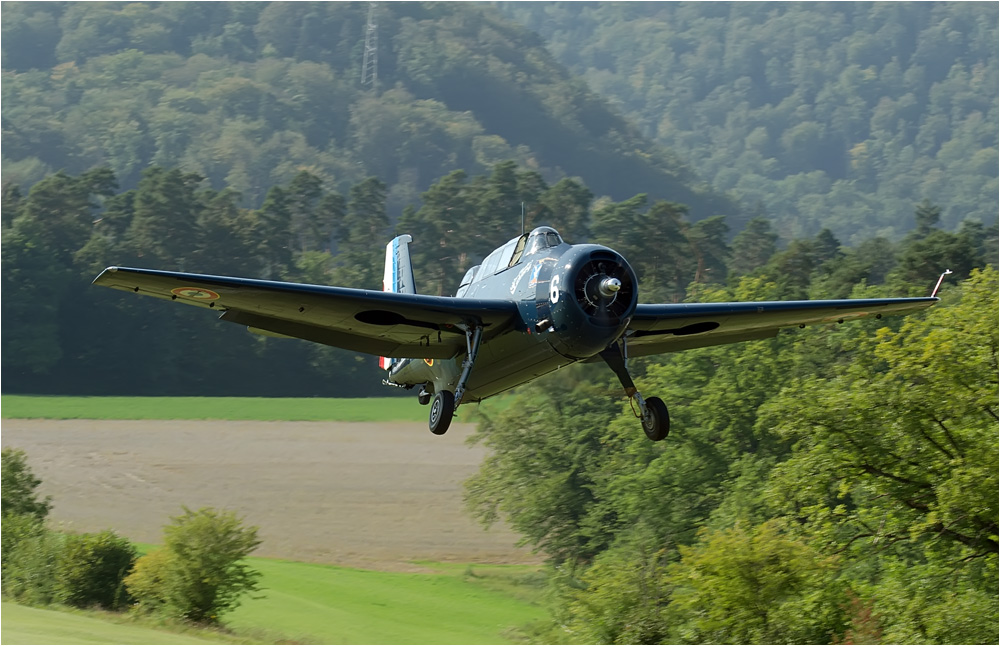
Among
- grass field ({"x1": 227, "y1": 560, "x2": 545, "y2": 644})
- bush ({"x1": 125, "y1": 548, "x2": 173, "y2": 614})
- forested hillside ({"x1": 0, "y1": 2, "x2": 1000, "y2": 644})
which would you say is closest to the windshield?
forested hillside ({"x1": 0, "y1": 2, "x2": 1000, "y2": 644})

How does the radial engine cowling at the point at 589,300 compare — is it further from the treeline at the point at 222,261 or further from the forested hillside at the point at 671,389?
the treeline at the point at 222,261

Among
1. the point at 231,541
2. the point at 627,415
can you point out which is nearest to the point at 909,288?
the point at 627,415

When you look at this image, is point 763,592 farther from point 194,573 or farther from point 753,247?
point 753,247

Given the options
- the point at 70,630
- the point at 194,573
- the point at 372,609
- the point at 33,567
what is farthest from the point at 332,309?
the point at 372,609

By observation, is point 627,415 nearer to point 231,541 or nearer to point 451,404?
point 231,541

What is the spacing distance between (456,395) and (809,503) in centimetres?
2474

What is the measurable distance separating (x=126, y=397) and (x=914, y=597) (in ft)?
222

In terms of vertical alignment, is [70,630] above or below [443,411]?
below

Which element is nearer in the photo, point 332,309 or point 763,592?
point 332,309

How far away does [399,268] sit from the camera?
86.7 feet

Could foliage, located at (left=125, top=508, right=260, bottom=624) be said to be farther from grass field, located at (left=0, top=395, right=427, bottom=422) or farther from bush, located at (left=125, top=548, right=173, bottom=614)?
grass field, located at (left=0, top=395, right=427, bottom=422)

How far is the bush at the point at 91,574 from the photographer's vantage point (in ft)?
155

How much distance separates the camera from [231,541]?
46.2 meters

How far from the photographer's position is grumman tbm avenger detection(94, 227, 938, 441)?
55.7 ft
